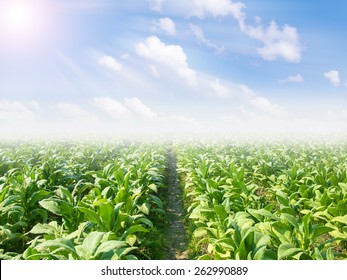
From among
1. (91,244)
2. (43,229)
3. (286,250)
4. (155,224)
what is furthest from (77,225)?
(286,250)

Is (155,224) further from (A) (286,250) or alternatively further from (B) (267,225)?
(A) (286,250)

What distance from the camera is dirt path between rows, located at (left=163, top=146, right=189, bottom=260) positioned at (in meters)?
6.64

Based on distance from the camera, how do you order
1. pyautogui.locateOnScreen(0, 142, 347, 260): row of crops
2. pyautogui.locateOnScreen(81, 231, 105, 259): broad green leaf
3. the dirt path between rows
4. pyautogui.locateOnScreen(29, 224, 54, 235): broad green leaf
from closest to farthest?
pyautogui.locateOnScreen(81, 231, 105, 259): broad green leaf, pyautogui.locateOnScreen(0, 142, 347, 260): row of crops, pyautogui.locateOnScreen(29, 224, 54, 235): broad green leaf, the dirt path between rows

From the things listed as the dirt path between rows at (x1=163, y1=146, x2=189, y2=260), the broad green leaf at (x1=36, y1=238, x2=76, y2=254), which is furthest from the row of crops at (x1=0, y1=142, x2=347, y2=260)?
the dirt path between rows at (x1=163, y1=146, x2=189, y2=260)

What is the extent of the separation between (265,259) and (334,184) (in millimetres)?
5025

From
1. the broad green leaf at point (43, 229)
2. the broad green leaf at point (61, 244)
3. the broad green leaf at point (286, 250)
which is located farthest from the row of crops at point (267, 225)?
the broad green leaf at point (43, 229)

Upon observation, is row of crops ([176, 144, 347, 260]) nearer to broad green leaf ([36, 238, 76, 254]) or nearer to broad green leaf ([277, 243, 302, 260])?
broad green leaf ([277, 243, 302, 260])

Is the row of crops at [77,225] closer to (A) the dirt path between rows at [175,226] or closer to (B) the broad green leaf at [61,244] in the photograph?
(B) the broad green leaf at [61,244]

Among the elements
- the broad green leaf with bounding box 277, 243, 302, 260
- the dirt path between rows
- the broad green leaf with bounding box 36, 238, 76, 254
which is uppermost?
the broad green leaf with bounding box 36, 238, 76, 254

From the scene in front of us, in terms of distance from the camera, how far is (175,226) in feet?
27.1

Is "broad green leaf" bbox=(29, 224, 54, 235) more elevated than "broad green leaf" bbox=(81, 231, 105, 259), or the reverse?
"broad green leaf" bbox=(81, 231, 105, 259)

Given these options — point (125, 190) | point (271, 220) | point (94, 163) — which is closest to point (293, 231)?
point (271, 220)

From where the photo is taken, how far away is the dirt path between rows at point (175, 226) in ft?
21.8
